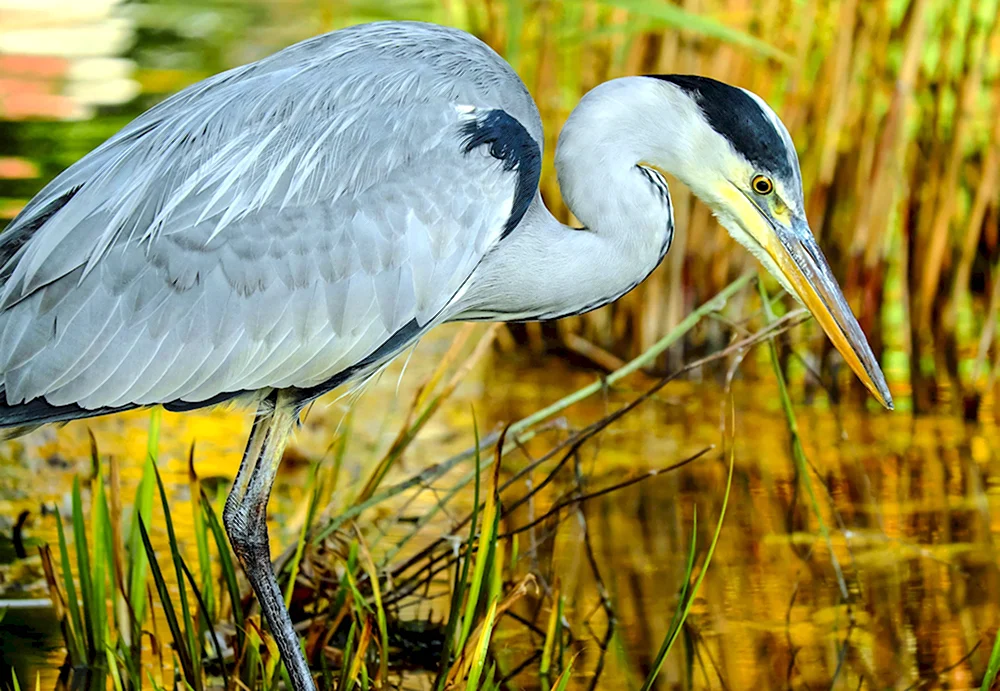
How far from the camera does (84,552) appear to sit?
3.38 m

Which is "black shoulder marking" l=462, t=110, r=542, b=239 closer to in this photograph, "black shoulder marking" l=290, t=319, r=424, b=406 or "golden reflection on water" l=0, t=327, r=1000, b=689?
"black shoulder marking" l=290, t=319, r=424, b=406

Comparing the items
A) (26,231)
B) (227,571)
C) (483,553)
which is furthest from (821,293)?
(26,231)

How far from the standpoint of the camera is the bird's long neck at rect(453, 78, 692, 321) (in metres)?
3.39

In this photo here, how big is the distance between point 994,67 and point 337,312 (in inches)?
132

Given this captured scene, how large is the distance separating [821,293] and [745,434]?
2.18m

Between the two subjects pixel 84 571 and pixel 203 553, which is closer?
pixel 84 571

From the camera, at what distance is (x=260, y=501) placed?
3541mm

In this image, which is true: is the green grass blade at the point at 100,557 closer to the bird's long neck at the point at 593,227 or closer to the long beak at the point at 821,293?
the bird's long neck at the point at 593,227

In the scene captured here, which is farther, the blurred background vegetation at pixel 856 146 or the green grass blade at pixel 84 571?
the blurred background vegetation at pixel 856 146

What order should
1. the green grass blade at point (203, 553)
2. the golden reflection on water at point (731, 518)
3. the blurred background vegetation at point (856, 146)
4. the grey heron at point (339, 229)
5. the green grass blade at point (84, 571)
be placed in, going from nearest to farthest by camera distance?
the grey heron at point (339, 229), the green grass blade at point (84, 571), the green grass blade at point (203, 553), the golden reflection on water at point (731, 518), the blurred background vegetation at point (856, 146)

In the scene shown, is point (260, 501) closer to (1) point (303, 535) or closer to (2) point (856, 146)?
(1) point (303, 535)

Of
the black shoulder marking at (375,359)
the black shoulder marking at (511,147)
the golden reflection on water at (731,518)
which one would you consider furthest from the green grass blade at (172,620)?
the black shoulder marking at (511,147)

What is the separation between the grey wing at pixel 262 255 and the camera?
3.24m

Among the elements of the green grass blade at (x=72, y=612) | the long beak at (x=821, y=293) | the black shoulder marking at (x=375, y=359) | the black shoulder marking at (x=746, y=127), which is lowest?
the green grass blade at (x=72, y=612)
